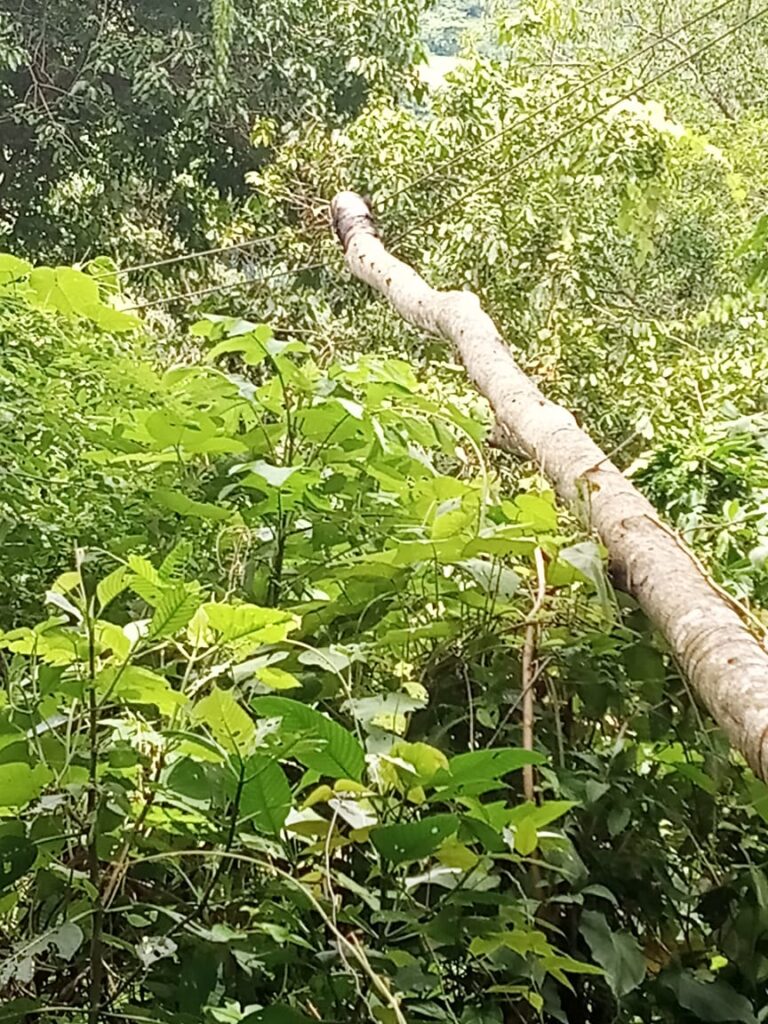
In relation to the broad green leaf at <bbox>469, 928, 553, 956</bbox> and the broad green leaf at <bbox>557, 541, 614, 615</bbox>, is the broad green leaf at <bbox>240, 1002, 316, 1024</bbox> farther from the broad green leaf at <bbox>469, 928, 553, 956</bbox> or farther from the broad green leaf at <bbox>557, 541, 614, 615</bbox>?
the broad green leaf at <bbox>557, 541, 614, 615</bbox>

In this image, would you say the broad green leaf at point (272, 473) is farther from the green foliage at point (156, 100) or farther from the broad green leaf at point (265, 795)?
the green foliage at point (156, 100)

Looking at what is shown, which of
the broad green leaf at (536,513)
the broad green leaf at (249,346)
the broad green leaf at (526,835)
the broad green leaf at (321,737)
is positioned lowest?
the broad green leaf at (526,835)

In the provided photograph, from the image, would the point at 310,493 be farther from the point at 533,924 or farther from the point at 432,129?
the point at 432,129

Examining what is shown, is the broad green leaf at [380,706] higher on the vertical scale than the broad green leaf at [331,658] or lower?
lower

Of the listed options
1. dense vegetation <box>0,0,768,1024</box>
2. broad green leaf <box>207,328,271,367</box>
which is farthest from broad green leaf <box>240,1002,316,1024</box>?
broad green leaf <box>207,328,271,367</box>

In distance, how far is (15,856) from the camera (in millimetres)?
438

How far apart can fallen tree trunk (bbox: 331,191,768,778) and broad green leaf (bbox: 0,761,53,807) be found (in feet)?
1.07

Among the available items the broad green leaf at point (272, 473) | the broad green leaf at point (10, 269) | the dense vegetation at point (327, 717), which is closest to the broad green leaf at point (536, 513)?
the dense vegetation at point (327, 717)

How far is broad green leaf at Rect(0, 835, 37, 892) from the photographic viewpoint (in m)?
0.44

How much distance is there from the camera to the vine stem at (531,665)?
0.62 meters

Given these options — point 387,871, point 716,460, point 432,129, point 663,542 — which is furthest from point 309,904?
point 432,129

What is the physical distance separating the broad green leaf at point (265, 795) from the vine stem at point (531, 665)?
20 centimetres

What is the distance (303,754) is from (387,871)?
7 centimetres

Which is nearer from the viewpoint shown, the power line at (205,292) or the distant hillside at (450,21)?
the power line at (205,292)
